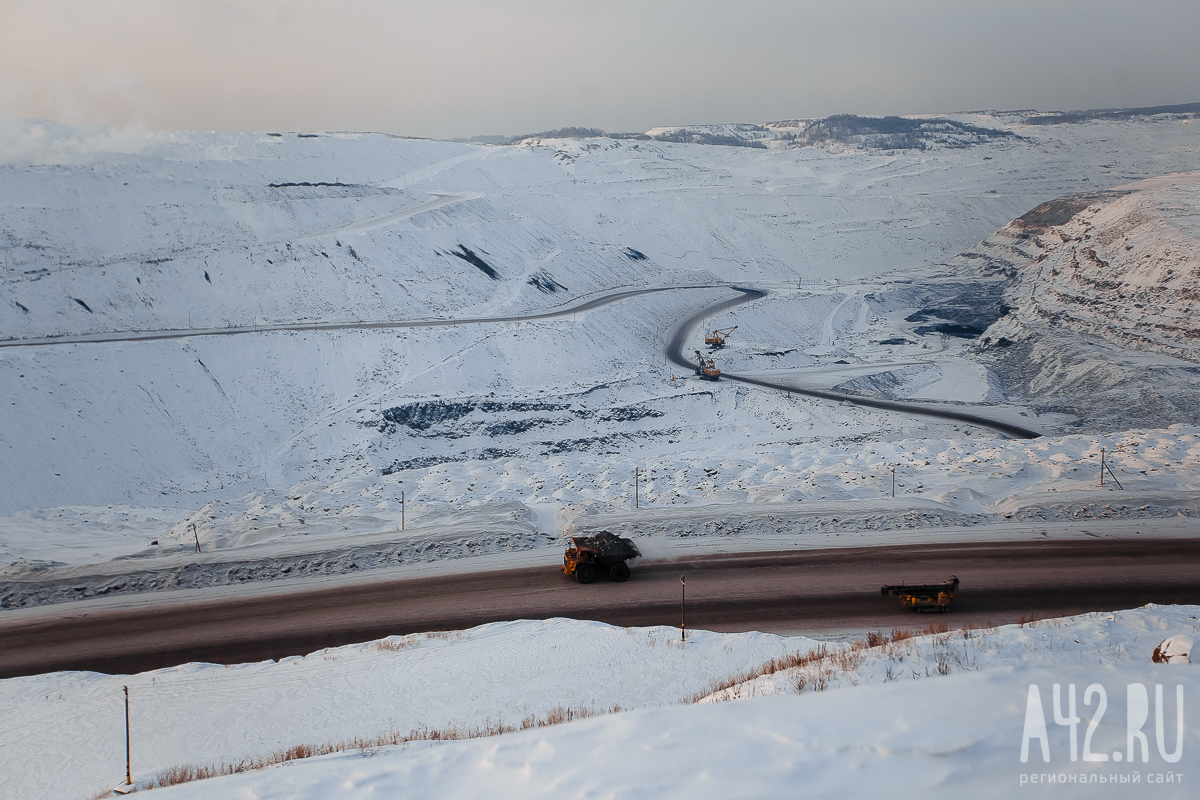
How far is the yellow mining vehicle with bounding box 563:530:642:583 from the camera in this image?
17766 millimetres

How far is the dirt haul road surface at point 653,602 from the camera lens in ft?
50.3

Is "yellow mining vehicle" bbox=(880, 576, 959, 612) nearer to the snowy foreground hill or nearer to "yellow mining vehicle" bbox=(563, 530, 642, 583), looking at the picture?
the snowy foreground hill

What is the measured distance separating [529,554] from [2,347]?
1454 inches

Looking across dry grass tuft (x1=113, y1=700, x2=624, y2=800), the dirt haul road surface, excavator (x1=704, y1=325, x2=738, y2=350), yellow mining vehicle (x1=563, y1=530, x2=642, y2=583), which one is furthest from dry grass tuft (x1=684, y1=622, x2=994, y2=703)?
excavator (x1=704, y1=325, x2=738, y2=350)

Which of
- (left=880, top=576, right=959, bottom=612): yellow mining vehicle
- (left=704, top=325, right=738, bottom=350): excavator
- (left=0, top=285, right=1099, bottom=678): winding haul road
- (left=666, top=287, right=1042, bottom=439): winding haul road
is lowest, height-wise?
(left=0, top=285, right=1099, bottom=678): winding haul road

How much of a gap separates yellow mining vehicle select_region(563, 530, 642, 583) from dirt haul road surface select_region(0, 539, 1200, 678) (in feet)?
0.91

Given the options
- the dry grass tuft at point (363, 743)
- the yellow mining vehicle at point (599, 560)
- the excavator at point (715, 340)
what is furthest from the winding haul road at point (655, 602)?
the excavator at point (715, 340)

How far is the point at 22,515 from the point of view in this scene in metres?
25.7

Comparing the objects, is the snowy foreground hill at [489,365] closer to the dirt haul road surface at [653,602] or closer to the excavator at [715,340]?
the excavator at [715,340]

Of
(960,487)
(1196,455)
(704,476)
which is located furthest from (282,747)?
(1196,455)

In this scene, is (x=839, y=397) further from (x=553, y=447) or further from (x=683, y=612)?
(x=683, y=612)

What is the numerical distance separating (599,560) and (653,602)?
5.97 ft

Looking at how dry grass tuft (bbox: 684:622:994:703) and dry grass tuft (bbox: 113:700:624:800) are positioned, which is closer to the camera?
dry grass tuft (bbox: 113:700:624:800)

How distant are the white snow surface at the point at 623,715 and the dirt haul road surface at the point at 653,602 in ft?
3.67
